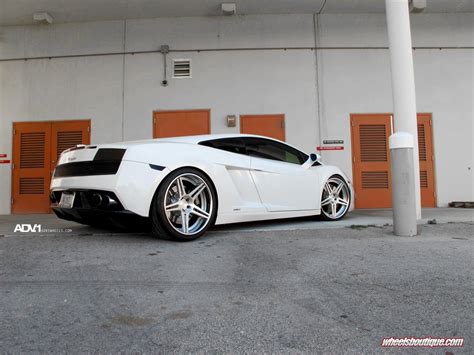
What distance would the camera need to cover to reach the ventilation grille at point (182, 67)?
7.96m

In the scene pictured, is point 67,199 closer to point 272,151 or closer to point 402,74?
point 272,151

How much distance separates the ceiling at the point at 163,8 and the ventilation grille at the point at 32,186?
3776mm

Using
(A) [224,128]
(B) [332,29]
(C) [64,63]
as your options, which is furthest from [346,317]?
(C) [64,63]

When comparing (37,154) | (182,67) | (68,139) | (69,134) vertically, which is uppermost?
(182,67)

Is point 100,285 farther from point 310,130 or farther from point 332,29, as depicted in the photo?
point 332,29

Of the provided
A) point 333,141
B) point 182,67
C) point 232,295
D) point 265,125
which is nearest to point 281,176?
point 232,295

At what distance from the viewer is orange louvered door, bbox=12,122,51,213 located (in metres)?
7.79

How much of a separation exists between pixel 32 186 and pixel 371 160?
25.8 ft

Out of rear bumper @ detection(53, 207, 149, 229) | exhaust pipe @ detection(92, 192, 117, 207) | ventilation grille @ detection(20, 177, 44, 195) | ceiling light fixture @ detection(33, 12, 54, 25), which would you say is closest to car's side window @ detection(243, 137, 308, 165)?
rear bumper @ detection(53, 207, 149, 229)

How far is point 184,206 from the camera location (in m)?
3.46

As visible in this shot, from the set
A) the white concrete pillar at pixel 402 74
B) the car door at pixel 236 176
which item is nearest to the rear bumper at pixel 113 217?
the car door at pixel 236 176

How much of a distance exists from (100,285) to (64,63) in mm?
7583

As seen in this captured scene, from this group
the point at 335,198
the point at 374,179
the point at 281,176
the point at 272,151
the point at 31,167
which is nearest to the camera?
the point at 281,176

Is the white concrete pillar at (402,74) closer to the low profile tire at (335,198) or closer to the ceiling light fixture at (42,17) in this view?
the low profile tire at (335,198)
